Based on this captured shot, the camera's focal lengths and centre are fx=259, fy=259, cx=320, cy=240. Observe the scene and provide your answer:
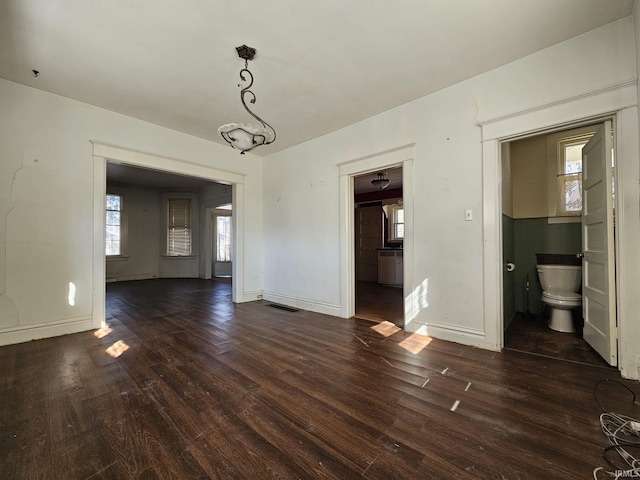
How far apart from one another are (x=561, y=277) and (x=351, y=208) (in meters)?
2.78

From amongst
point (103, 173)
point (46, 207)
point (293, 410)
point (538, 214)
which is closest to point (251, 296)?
point (103, 173)

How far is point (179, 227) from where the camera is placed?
8.41 metres

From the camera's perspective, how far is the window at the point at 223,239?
29.0ft

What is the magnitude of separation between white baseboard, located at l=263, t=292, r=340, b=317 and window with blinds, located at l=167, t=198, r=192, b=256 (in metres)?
4.83

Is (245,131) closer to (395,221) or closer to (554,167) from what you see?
(554,167)

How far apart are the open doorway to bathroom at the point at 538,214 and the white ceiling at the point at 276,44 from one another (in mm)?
1343

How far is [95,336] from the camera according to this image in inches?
118

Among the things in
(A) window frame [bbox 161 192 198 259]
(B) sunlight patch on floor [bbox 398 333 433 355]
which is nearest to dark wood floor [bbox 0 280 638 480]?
(B) sunlight patch on floor [bbox 398 333 433 355]

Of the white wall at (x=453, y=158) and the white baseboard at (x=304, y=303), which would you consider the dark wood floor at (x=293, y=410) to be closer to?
the white wall at (x=453, y=158)

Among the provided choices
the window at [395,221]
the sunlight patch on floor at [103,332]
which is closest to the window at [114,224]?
the sunlight patch on floor at [103,332]

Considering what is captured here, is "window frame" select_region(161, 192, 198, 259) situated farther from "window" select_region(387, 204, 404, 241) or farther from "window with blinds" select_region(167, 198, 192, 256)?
"window" select_region(387, 204, 404, 241)

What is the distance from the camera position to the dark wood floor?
1219 millimetres

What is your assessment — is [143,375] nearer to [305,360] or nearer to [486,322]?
[305,360]

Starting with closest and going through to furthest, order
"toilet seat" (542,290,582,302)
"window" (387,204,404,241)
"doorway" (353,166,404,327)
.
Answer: "toilet seat" (542,290,582,302)
"doorway" (353,166,404,327)
"window" (387,204,404,241)
